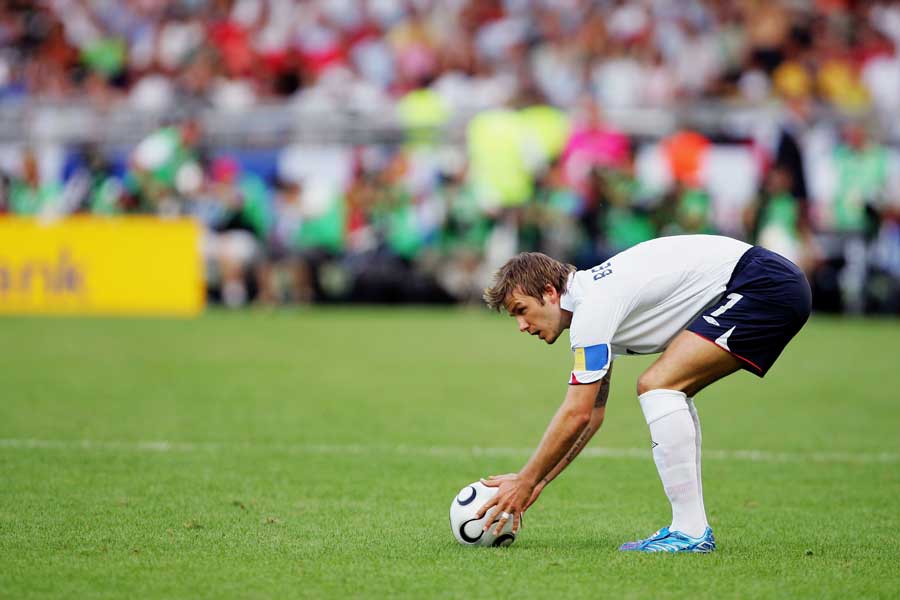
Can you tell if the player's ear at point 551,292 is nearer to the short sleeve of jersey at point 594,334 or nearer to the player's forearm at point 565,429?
the short sleeve of jersey at point 594,334

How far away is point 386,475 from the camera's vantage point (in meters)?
8.32

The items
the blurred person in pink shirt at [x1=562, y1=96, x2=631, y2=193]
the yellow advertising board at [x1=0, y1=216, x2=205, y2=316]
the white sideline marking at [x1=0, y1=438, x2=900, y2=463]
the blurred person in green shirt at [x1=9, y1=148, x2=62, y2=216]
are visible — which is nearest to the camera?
the white sideline marking at [x1=0, y1=438, x2=900, y2=463]

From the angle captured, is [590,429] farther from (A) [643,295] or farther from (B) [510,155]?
(B) [510,155]

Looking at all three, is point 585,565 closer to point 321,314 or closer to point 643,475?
point 643,475

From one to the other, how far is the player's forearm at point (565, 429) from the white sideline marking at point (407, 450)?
10.6 feet

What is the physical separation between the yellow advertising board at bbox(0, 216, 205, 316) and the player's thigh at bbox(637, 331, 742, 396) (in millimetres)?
15716

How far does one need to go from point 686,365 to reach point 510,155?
16.2m

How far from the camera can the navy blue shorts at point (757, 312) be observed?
6078mm

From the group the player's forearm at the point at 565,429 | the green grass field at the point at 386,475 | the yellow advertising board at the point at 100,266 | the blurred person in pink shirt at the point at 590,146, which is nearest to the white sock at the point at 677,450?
the green grass field at the point at 386,475

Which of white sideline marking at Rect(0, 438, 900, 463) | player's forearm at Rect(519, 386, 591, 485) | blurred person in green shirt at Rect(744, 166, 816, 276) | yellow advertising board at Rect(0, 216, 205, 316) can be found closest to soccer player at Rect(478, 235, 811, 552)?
player's forearm at Rect(519, 386, 591, 485)

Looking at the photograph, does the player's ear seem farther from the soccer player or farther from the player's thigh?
the player's thigh

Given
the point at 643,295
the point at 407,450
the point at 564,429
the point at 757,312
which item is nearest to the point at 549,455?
the point at 564,429

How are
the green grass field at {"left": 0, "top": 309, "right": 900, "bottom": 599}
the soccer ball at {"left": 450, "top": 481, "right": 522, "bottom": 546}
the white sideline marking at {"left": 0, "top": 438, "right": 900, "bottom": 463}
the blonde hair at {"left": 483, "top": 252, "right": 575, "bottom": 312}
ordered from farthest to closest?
1. the white sideline marking at {"left": 0, "top": 438, "right": 900, "bottom": 463}
2. the soccer ball at {"left": 450, "top": 481, "right": 522, "bottom": 546}
3. the blonde hair at {"left": 483, "top": 252, "right": 575, "bottom": 312}
4. the green grass field at {"left": 0, "top": 309, "right": 900, "bottom": 599}

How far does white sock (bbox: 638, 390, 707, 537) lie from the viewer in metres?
5.98
